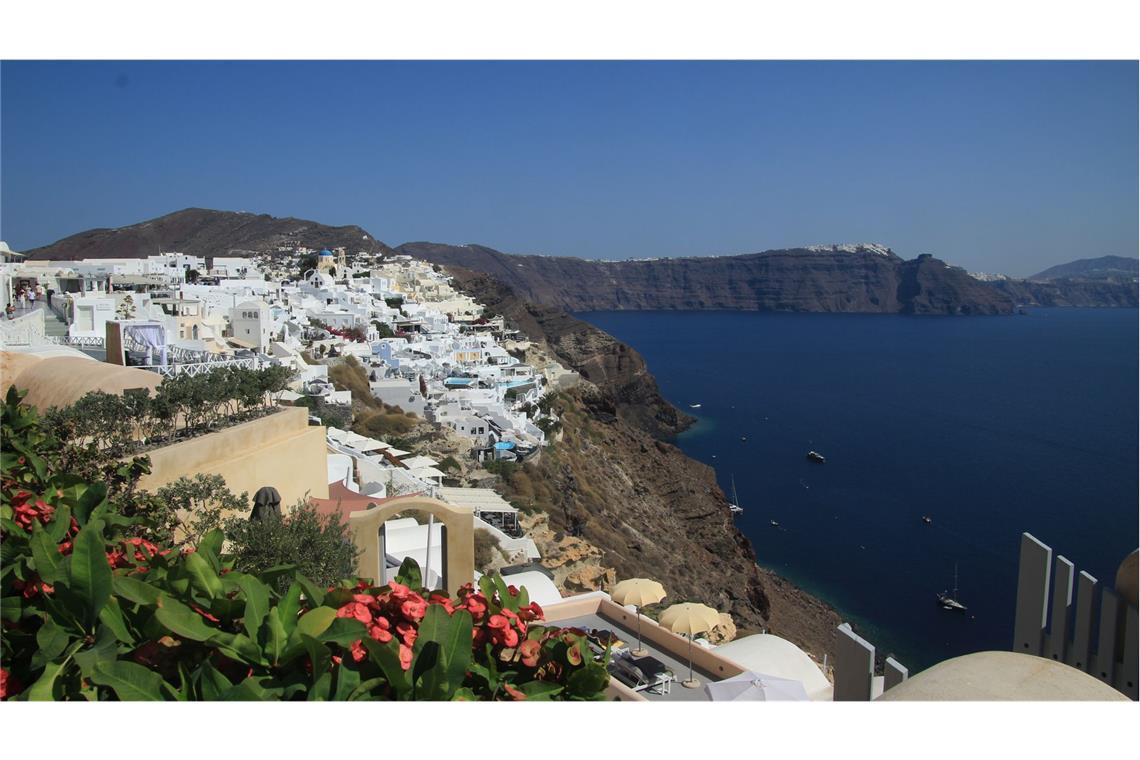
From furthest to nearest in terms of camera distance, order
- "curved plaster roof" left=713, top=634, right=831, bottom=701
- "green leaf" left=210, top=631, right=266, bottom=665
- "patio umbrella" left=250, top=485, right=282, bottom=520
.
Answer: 1. "curved plaster roof" left=713, top=634, right=831, bottom=701
2. "patio umbrella" left=250, top=485, right=282, bottom=520
3. "green leaf" left=210, top=631, right=266, bottom=665

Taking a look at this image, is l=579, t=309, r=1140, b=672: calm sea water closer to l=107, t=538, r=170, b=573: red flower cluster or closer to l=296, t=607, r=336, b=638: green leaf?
l=107, t=538, r=170, b=573: red flower cluster

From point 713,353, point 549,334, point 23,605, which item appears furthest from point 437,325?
point 713,353

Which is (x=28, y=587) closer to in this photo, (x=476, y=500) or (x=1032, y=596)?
(x=1032, y=596)

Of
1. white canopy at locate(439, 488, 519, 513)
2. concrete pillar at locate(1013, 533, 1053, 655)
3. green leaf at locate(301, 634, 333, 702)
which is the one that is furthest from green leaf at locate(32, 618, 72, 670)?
white canopy at locate(439, 488, 519, 513)

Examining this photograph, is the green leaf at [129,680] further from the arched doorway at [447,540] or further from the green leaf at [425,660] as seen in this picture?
the arched doorway at [447,540]

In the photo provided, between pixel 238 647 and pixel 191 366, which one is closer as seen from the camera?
pixel 238 647

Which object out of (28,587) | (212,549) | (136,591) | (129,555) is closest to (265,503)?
(129,555)
